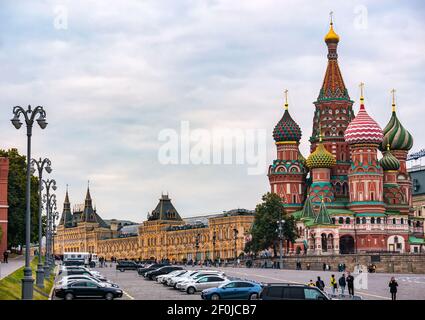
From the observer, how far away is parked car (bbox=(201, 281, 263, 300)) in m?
41.6

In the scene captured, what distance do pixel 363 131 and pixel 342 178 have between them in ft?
35.0

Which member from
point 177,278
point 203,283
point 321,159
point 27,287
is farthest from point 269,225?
point 27,287

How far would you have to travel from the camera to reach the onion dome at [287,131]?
13950 cm

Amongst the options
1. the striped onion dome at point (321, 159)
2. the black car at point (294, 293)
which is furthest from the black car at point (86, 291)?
the striped onion dome at point (321, 159)

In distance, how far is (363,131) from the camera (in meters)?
129

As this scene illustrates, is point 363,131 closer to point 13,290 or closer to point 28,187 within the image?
point 13,290

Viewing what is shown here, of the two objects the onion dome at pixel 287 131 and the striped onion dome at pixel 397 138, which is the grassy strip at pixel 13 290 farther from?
the striped onion dome at pixel 397 138

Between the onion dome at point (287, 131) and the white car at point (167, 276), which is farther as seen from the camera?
the onion dome at point (287, 131)

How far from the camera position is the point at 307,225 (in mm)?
124562

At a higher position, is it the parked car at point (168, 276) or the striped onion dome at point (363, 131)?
the striped onion dome at point (363, 131)

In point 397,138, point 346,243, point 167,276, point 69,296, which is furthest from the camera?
point 397,138

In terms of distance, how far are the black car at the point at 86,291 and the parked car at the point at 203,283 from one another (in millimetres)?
6803

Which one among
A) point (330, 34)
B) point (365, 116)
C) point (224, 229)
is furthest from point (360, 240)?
point (224, 229)
